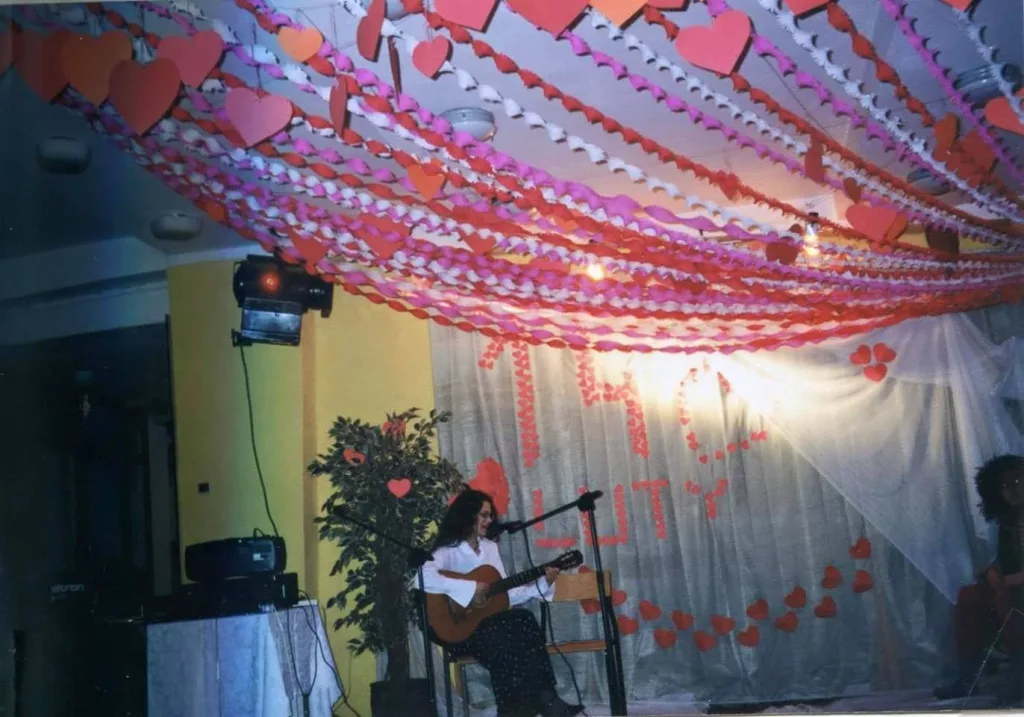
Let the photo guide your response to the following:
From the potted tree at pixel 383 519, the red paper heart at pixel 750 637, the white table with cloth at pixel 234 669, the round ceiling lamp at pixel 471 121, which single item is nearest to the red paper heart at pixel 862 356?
the red paper heart at pixel 750 637

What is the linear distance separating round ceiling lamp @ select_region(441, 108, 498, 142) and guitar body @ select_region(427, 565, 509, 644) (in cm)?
158

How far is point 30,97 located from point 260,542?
1689mm

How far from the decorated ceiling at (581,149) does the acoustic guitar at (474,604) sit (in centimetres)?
98

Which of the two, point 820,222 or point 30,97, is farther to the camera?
point 820,222

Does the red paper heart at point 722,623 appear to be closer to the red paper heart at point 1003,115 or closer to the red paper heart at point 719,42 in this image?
the red paper heart at point 1003,115

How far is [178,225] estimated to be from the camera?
3471 mm

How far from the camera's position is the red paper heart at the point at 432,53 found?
253cm

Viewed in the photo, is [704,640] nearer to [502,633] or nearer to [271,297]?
Result: [502,633]

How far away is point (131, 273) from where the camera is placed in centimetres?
357

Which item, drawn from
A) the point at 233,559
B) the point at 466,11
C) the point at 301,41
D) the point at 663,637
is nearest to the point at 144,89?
the point at 301,41

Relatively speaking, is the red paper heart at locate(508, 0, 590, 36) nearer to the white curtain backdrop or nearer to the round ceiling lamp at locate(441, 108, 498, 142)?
the round ceiling lamp at locate(441, 108, 498, 142)

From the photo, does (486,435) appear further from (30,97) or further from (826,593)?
(30,97)

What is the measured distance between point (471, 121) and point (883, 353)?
80.6 inches

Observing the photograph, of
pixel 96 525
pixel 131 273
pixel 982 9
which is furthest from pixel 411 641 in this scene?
pixel 982 9
